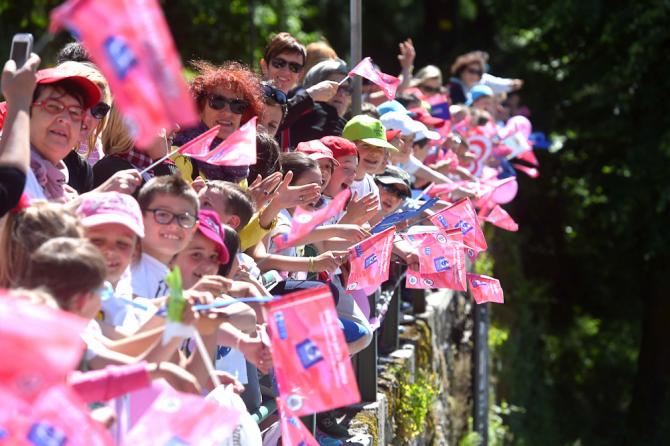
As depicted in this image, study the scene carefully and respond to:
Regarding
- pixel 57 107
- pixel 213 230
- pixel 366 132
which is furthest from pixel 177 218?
pixel 366 132

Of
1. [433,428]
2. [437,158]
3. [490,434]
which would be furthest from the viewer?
[490,434]

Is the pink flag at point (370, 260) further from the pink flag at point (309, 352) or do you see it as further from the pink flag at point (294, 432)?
the pink flag at point (309, 352)

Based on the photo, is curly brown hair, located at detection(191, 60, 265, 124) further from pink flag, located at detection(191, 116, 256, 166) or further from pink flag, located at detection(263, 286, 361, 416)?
pink flag, located at detection(263, 286, 361, 416)

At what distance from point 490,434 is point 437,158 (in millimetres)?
4704

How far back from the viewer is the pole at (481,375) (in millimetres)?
12508

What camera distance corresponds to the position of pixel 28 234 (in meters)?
3.40

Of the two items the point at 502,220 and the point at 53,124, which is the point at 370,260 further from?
the point at 502,220

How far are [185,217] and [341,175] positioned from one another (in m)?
2.32

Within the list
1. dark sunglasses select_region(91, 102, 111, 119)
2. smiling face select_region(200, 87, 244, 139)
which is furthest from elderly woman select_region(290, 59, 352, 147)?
dark sunglasses select_region(91, 102, 111, 119)

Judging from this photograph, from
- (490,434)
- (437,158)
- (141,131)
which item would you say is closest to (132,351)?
(141,131)

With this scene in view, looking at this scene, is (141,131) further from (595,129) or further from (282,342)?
(595,129)

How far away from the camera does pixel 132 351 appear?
3500 mm

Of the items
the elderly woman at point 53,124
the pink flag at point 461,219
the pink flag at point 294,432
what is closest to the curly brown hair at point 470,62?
the pink flag at point 461,219

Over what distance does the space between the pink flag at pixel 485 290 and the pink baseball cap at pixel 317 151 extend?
90cm
